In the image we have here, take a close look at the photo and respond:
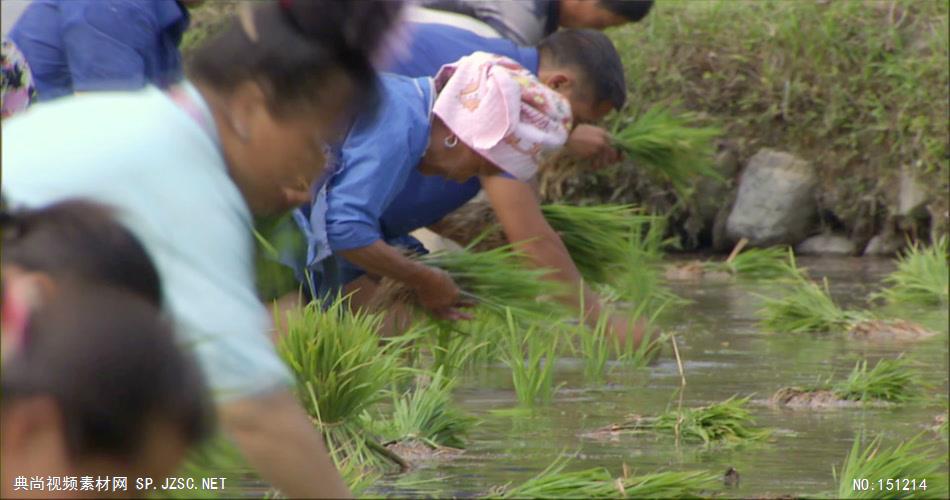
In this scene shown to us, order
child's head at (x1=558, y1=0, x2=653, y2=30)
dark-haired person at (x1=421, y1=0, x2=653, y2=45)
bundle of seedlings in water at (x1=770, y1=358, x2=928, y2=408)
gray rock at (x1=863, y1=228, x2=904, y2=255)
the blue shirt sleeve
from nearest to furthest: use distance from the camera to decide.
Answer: the blue shirt sleeve → bundle of seedlings in water at (x1=770, y1=358, x2=928, y2=408) → dark-haired person at (x1=421, y1=0, x2=653, y2=45) → child's head at (x1=558, y1=0, x2=653, y2=30) → gray rock at (x1=863, y1=228, x2=904, y2=255)

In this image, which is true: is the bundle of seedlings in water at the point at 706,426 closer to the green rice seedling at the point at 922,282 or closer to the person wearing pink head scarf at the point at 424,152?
the person wearing pink head scarf at the point at 424,152

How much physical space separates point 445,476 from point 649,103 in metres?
6.64

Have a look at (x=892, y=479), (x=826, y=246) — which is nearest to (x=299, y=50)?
(x=892, y=479)

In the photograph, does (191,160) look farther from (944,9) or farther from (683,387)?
(944,9)

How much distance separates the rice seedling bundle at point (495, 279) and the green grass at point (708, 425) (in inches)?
19.7

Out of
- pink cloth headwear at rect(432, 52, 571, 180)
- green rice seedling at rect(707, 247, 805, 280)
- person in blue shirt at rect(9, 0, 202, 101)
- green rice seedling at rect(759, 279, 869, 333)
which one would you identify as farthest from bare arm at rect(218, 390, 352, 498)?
green rice seedling at rect(707, 247, 805, 280)

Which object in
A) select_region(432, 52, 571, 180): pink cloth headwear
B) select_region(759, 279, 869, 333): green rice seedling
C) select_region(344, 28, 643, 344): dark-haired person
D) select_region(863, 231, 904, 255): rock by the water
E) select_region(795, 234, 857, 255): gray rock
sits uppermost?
select_region(432, 52, 571, 180): pink cloth headwear

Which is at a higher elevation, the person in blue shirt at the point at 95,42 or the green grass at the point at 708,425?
the person in blue shirt at the point at 95,42

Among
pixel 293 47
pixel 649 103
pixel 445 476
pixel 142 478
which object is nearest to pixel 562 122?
pixel 445 476

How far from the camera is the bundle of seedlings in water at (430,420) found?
416cm

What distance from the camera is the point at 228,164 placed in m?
2.19

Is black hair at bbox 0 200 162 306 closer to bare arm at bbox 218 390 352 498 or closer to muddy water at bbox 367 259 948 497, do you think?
bare arm at bbox 218 390 352 498

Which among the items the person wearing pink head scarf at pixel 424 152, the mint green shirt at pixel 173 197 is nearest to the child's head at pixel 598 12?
the person wearing pink head scarf at pixel 424 152

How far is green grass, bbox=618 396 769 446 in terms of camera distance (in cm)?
438
